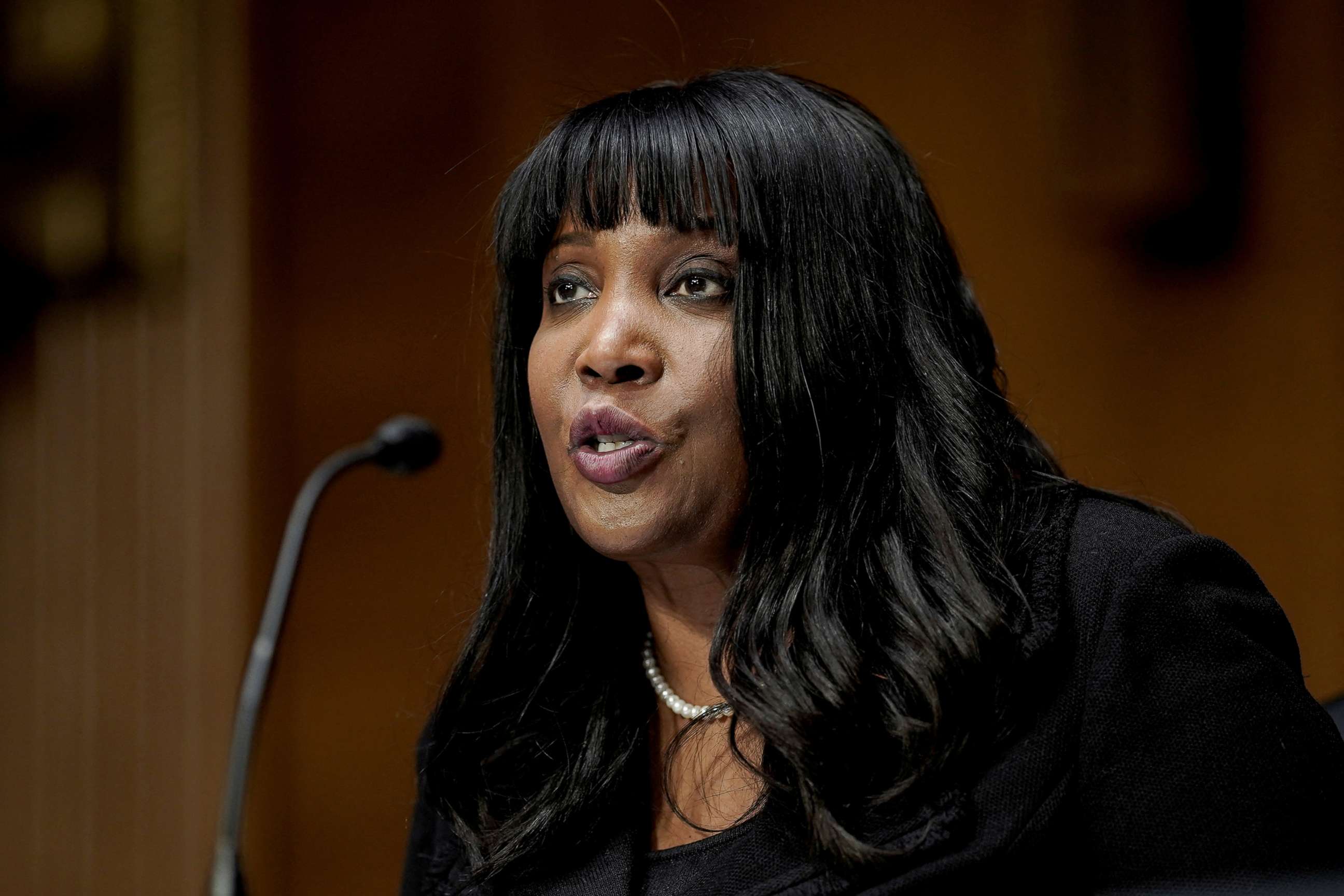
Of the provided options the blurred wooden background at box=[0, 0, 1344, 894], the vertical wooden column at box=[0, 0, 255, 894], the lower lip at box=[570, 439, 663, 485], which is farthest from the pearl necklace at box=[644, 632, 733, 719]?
the vertical wooden column at box=[0, 0, 255, 894]

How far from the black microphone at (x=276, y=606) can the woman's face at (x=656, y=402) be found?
0.77ft

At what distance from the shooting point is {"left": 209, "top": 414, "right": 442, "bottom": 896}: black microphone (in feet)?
3.55

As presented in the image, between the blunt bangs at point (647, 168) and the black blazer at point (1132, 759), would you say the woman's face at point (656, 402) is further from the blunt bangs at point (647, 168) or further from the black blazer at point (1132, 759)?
the black blazer at point (1132, 759)

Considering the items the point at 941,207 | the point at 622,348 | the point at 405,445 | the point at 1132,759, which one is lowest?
the point at 1132,759

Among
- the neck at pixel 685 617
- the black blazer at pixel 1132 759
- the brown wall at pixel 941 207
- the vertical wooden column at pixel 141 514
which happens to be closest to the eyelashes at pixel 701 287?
the neck at pixel 685 617

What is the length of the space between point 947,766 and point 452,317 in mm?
1828

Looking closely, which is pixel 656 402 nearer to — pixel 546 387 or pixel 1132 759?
pixel 546 387

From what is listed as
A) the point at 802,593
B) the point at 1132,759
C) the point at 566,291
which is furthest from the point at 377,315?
the point at 1132,759

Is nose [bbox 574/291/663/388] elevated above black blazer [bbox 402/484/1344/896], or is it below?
above

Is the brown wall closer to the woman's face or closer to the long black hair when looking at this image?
the long black hair

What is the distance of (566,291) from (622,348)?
0.48 ft

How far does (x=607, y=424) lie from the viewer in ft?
3.73

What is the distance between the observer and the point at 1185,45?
211 centimetres

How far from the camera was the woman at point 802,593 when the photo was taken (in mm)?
1009
